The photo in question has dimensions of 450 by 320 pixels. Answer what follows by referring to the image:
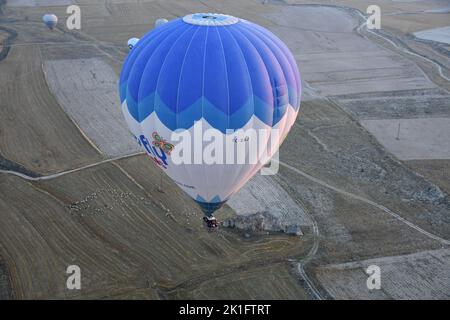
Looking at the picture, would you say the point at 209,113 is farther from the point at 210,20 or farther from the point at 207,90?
the point at 210,20

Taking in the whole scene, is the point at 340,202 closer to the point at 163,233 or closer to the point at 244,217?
the point at 244,217

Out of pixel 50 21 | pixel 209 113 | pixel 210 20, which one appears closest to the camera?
pixel 209 113

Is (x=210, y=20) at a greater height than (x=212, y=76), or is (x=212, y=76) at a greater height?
(x=210, y=20)

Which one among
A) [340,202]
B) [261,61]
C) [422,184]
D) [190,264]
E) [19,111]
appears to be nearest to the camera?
[261,61]

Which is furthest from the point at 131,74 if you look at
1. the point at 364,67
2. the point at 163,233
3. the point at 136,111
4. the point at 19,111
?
the point at 364,67

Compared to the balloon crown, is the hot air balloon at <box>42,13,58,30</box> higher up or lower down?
lower down

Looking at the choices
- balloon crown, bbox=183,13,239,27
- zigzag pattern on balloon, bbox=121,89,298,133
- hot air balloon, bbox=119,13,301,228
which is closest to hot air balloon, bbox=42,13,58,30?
hot air balloon, bbox=119,13,301,228

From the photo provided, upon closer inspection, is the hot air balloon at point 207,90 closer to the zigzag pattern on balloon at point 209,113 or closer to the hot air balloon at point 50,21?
the zigzag pattern on balloon at point 209,113

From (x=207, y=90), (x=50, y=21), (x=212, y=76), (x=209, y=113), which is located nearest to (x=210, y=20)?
(x=212, y=76)

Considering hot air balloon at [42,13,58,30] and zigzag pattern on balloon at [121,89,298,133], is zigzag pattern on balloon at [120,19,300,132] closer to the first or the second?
zigzag pattern on balloon at [121,89,298,133]
